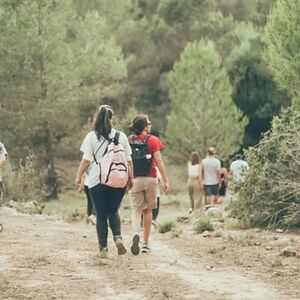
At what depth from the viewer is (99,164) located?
1064 centimetres

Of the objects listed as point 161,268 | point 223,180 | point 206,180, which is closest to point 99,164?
point 161,268

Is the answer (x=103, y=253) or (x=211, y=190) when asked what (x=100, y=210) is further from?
(x=211, y=190)

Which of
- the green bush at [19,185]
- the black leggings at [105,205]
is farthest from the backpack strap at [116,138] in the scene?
the green bush at [19,185]

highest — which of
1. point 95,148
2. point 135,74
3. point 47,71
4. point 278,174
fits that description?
point 135,74

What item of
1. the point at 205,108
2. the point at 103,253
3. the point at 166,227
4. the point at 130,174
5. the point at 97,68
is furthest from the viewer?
the point at 205,108

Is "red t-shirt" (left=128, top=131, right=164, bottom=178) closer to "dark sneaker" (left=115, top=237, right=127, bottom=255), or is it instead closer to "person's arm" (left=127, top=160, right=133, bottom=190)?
"person's arm" (left=127, top=160, right=133, bottom=190)

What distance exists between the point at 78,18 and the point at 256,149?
2454 cm

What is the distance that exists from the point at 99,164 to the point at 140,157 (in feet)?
3.64

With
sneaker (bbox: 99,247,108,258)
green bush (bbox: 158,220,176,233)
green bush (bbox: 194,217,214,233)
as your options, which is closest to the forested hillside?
green bush (bbox: 158,220,176,233)

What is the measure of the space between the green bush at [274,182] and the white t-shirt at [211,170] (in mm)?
5203

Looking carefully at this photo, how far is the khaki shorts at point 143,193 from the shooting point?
11688 millimetres

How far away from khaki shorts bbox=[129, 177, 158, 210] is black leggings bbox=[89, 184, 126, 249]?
0.84 meters

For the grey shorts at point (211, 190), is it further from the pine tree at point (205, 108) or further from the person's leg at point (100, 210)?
the pine tree at point (205, 108)

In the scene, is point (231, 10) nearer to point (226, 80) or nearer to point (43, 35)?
point (226, 80)
